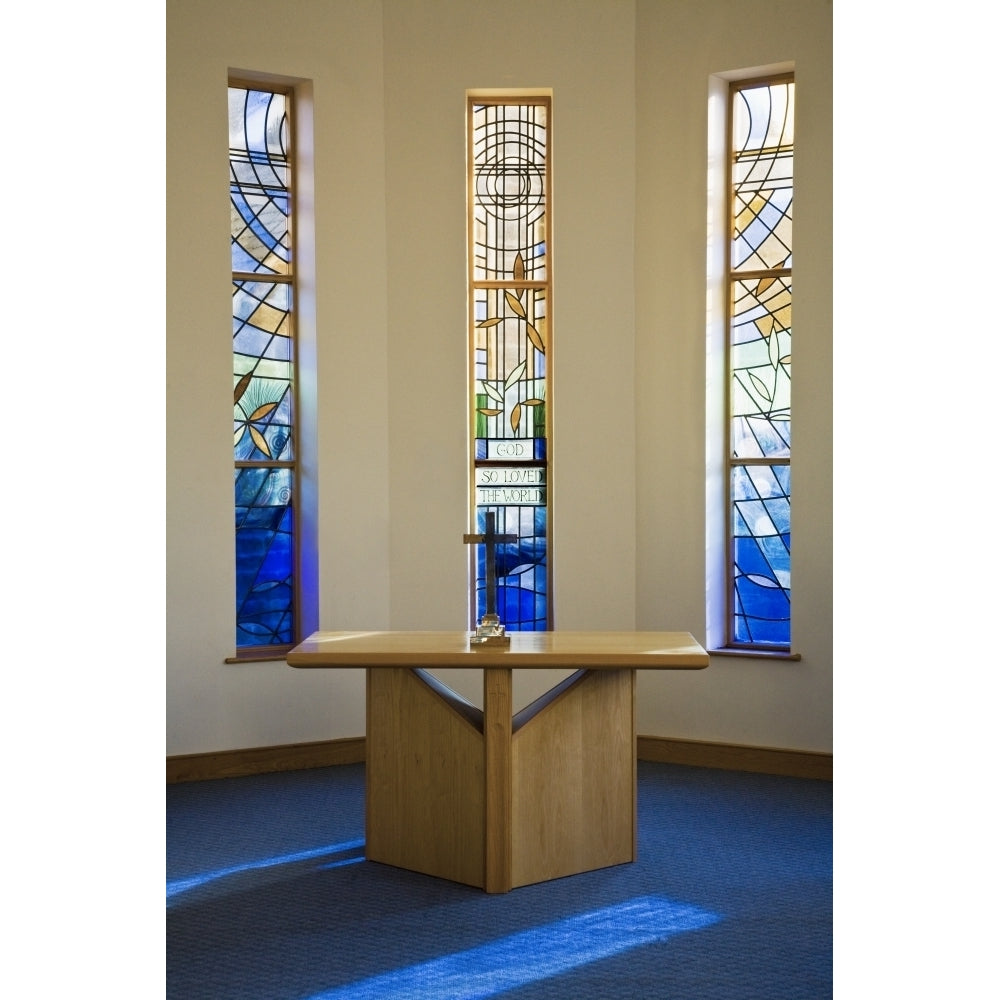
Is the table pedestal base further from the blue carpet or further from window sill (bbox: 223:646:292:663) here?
window sill (bbox: 223:646:292:663)

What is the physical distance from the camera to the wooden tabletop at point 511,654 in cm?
366

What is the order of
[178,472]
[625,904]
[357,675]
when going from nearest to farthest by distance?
[625,904], [178,472], [357,675]

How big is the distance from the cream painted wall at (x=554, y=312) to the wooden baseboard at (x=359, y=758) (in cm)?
7

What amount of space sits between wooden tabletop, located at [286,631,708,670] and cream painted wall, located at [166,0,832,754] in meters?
1.74

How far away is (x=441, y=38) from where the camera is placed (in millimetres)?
5742

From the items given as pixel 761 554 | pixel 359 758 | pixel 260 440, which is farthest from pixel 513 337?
pixel 359 758

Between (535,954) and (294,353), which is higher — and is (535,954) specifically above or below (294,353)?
below

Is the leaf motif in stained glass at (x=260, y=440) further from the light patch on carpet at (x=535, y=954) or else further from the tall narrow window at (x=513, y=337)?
the light patch on carpet at (x=535, y=954)

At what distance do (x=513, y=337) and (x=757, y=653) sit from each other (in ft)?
6.84

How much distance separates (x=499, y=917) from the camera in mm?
3490

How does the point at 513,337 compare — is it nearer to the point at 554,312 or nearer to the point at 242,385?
the point at 554,312

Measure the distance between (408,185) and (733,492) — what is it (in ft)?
7.62
